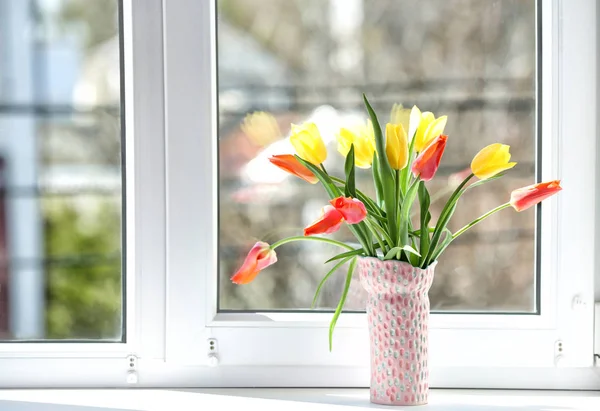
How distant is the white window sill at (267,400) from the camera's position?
111 centimetres

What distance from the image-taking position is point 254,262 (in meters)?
1.09

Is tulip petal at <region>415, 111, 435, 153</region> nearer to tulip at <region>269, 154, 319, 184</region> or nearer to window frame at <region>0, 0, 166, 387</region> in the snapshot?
tulip at <region>269, 154, 319, 184</region>

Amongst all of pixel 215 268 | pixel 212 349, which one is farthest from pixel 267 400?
pixel 215 268

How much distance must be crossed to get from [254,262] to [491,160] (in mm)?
386

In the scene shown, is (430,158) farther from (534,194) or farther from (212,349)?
(212,349)

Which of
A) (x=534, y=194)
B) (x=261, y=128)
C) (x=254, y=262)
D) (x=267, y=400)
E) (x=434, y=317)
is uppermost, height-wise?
(x=261, y=128)

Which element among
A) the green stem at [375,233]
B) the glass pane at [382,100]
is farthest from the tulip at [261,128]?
the green stem at [375,233]

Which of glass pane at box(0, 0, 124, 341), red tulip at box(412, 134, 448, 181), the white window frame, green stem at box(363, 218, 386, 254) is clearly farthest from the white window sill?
red tulip at box(412, 134, 448, 181)

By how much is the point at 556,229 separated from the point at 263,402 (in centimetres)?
56

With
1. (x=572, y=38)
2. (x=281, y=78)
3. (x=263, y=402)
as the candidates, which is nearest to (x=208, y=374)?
(x=263, y=402)

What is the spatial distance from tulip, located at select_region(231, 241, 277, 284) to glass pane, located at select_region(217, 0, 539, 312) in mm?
157

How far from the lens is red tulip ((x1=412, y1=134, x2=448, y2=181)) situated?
103cm

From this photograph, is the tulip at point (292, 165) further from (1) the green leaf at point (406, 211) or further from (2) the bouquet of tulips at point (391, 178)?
(1) the green leaf at point (406, 211)

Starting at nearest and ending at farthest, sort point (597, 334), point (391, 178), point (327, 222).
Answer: point (327, 222) < point (391, 178) < point (597, 334)
